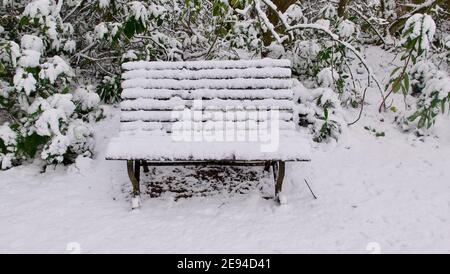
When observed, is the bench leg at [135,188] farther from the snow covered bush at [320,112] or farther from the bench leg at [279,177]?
the snow covered bush at [320,112]

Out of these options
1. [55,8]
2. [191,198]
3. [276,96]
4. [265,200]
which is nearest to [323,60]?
[276,96]

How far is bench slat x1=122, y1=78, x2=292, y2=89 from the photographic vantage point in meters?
4.04

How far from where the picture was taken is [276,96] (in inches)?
157

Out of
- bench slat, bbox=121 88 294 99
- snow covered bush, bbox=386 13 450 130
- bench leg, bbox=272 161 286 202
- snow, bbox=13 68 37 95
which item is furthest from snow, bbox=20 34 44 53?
snow covered bush, bbox=386 13 450 130

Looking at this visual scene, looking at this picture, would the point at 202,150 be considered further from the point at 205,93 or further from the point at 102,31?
the point at 102,31

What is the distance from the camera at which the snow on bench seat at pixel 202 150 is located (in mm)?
3568

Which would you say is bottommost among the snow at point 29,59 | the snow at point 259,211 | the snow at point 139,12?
the snow at point 259,211

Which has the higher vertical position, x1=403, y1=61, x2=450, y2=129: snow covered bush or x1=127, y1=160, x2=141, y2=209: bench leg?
x1=403, y1=61, x2=450, y2=129: snow covered bush

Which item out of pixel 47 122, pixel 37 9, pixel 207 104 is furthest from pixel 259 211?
pixel 37 9

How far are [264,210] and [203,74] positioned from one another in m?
1.55

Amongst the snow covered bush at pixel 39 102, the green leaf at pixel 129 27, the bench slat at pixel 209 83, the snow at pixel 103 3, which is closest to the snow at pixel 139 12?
the green leaf at pixel 129 27

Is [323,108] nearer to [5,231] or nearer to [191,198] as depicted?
[191,198]

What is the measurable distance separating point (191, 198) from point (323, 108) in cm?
221

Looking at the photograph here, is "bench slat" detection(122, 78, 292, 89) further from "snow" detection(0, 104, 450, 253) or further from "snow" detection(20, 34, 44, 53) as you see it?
"snow" detection(20, 34, 44, 53)
